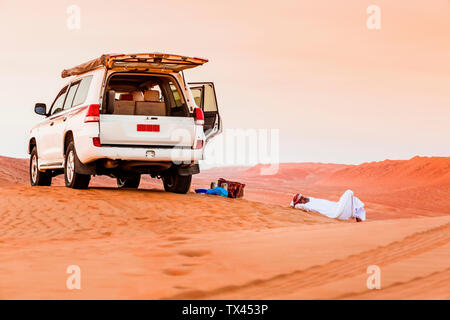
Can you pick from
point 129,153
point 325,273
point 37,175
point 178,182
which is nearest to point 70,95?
point 37,175

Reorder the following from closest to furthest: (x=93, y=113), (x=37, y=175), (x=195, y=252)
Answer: (x=195, y=252), (x=93, y=113), (x=37, y=175)

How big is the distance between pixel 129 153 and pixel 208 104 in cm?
204

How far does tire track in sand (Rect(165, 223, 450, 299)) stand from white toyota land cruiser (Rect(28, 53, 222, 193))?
17.8ft

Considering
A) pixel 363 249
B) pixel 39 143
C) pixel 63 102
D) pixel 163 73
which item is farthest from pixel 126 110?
pixel 363 249

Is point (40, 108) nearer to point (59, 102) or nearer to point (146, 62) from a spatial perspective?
point (59, 102)


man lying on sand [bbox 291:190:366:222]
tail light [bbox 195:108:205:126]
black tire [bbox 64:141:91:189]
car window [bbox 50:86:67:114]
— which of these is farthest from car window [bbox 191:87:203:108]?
man lying on sand [bbox 291:190:366:222]

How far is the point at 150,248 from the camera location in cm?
686

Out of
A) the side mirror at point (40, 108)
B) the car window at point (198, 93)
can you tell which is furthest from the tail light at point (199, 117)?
the side mirror at point (40, 108)

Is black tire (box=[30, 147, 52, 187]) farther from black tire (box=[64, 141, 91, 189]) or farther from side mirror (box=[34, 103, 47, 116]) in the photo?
black tire (box=[64, 141, 91, 189])

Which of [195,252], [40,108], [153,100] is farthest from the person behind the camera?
[40,108]

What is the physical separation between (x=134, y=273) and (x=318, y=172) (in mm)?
93406

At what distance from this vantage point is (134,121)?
37.6 feet

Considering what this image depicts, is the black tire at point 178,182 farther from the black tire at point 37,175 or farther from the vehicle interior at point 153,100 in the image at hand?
the black tire at point 37,175
